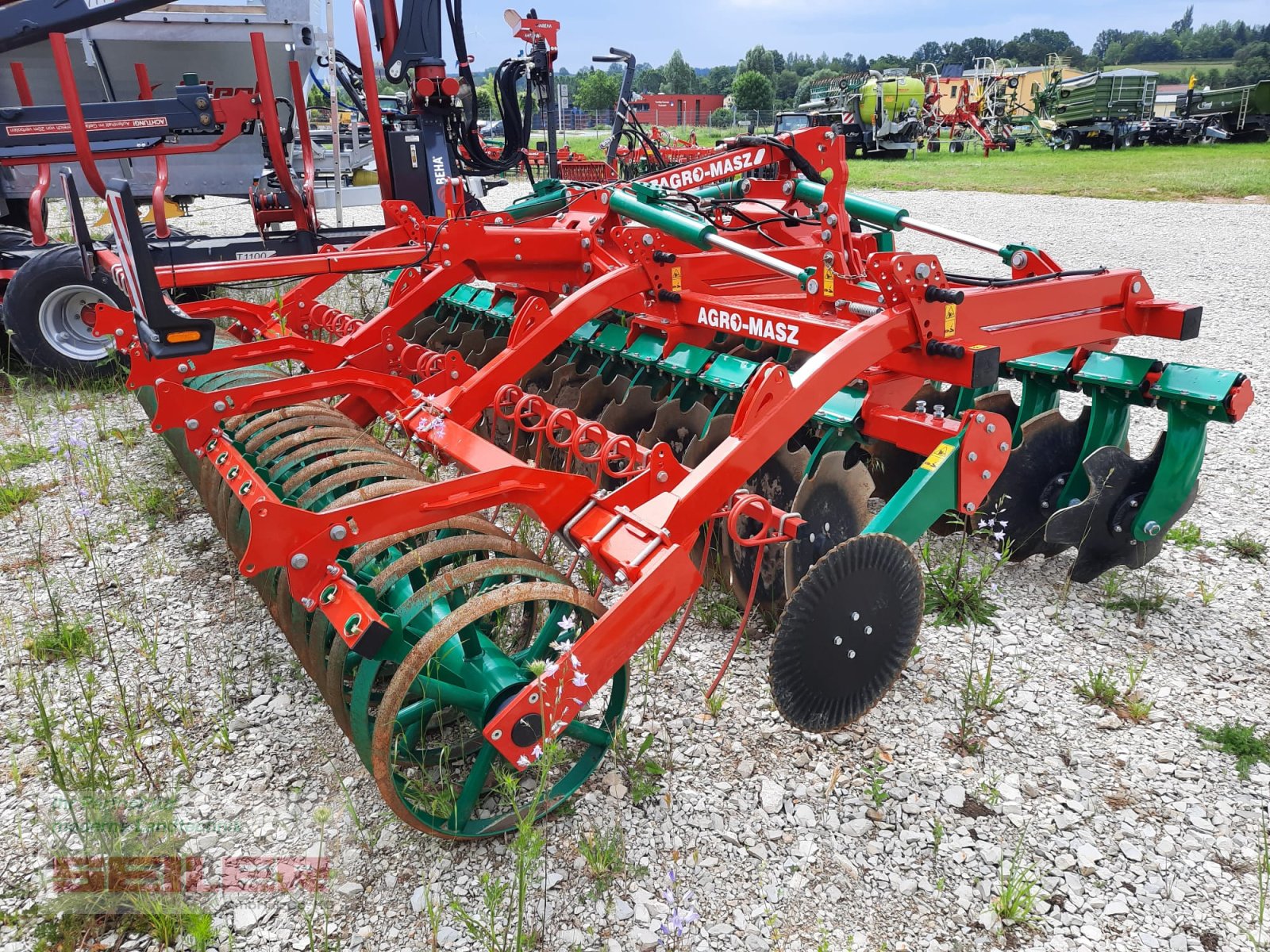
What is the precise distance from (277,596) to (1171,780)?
105 inches

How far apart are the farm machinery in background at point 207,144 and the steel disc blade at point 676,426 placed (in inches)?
73.9

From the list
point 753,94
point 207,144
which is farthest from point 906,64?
point 207,144

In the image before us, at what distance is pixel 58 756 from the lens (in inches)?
106

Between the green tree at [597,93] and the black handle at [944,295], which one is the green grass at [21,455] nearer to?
the black handle at [944,295]

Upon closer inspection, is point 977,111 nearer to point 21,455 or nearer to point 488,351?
point 488,351

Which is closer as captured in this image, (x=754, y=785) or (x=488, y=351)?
(x=754, y=785)

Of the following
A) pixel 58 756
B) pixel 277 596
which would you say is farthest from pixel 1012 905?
pixel 58 756

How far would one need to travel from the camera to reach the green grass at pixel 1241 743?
2.72 metres

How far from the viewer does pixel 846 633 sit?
2.52 m

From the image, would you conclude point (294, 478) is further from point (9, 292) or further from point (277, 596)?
point (9, 292)

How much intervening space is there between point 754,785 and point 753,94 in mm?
66474

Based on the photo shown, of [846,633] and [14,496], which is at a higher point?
[846,633]

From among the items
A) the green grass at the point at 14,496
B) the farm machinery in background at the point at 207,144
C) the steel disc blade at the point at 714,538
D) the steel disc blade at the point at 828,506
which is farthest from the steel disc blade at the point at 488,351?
the steel disc blade at the point at 828,506

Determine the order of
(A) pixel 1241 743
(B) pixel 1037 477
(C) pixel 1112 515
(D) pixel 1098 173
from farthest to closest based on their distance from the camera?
(D) pixel 1098 173, (B) pixel 1037 477, (C) pixel 1112 515, (A) pixel 1241 743
